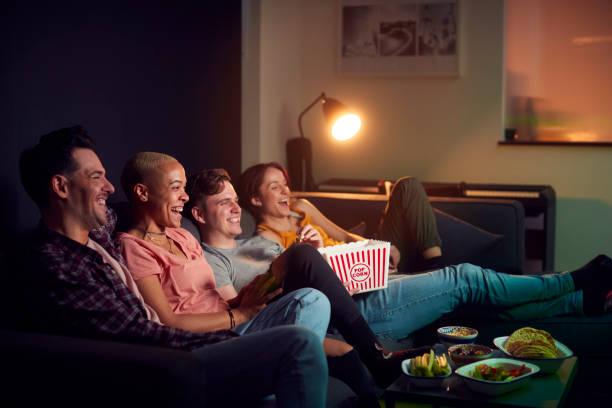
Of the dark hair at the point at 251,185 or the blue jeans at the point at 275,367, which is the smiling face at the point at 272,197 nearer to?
the dark hair at the point at 251,185

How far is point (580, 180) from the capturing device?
4.43 m

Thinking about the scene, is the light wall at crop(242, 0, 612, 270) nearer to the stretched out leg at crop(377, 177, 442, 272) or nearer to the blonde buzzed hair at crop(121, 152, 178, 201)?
the stretched out leg at crop(377, 177, 442, 272)

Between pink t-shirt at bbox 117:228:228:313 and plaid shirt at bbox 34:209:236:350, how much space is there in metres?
0.27

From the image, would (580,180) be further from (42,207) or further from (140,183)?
(42,207)

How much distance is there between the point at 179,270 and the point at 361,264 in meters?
0.68

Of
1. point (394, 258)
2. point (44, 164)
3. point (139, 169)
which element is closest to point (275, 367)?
point (44, 164)

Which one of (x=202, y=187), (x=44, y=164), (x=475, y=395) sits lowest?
(x=475, y=395)

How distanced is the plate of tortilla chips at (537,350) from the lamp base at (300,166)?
2609 mm

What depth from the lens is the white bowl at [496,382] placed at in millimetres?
1662

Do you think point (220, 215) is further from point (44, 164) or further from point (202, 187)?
point (44, 164)

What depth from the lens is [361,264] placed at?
2.42 meters

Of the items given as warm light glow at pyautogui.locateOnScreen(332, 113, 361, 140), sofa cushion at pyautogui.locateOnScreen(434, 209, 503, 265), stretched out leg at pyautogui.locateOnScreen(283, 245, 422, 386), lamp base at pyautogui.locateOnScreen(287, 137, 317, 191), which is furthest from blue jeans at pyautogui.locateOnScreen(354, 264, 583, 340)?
lamp base at pyautogui.locateOnScreen(287, 137, 317, 191)

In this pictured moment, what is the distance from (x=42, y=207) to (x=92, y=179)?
0.14 metres

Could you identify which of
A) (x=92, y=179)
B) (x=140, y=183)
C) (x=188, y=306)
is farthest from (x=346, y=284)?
(x=92, y=179)
